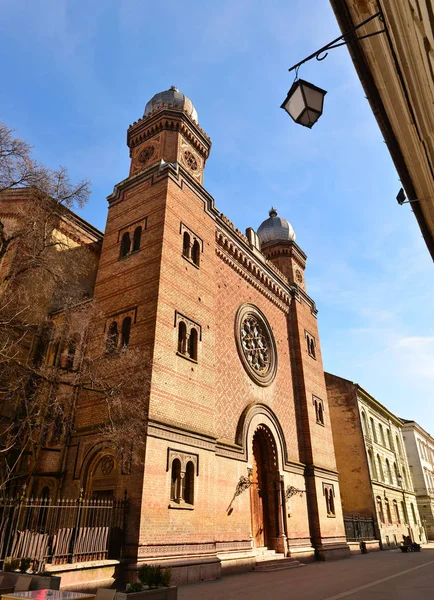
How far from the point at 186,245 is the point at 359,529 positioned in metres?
18.8

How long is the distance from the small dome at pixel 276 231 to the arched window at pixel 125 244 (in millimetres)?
11649

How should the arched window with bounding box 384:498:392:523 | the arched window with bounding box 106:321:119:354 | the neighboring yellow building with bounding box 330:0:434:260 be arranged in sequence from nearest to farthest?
the neighboring yellow building with bounding box 330:0:434:260
the arched window with bounding box 106:321:119:354
the arched window with bounding box 384:498:392:523

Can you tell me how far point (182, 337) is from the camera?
44.7ft

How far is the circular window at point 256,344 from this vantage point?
57.2ft

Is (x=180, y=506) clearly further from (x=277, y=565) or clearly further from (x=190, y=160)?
(x=190, y=160)

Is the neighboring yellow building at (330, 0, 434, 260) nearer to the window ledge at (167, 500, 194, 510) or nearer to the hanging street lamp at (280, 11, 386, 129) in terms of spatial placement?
the hanging street lamp at (280, 11, 386, 129)

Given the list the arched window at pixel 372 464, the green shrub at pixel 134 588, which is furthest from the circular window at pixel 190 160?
the arched window at pixel 372 464

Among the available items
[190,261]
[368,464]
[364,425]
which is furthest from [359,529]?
[190,261]

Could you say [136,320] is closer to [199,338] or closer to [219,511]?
[199,338]

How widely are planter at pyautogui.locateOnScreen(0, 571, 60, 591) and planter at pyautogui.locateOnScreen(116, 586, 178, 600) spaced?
1609 mm

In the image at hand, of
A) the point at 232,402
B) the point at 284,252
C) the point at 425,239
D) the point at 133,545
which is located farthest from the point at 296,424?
the point at 425,239

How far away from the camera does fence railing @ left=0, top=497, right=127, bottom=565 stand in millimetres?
8234

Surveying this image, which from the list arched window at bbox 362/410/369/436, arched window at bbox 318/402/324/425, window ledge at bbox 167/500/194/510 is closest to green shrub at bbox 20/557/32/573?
window ledge at bbox 167/500/194/510

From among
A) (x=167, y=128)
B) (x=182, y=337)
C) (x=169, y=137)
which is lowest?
(x=182, y=337)
